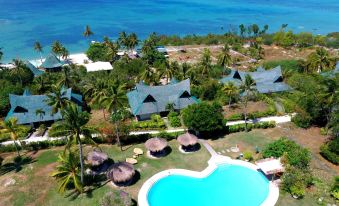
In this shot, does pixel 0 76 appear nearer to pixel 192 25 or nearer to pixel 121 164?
pixel 121 164

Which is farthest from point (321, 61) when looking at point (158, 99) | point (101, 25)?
point (101, 25)

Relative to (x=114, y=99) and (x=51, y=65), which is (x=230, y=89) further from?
(x=51, y=65)

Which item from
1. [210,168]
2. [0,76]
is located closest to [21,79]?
[0,76]

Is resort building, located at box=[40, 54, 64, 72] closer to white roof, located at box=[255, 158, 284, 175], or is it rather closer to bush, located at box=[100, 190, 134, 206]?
bush, located at box=[100, 190, 134, 206]

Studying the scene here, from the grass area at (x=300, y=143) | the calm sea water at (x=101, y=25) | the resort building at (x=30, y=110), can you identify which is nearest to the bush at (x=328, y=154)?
the grass area at (x=300, y=143)

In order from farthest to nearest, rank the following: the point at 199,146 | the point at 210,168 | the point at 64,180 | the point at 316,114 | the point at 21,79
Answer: the point at 21,79 → the point at 316,114 → the point at 199,146 → the point at 210,168 → the point at 64,180

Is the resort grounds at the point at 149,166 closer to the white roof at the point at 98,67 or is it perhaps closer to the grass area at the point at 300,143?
the grass area at the point at 300,143
